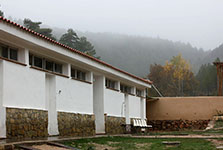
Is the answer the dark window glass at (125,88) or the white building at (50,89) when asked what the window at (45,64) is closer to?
the white building at (50,89)

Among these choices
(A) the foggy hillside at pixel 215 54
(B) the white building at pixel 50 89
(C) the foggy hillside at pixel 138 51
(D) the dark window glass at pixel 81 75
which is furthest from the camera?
(C) the foggy hillside at pixel 138 51

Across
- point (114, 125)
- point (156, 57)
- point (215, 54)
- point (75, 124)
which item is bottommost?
point (114, 125)

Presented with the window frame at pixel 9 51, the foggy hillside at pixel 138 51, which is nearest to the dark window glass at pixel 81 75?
the window frame at pixel 9 51

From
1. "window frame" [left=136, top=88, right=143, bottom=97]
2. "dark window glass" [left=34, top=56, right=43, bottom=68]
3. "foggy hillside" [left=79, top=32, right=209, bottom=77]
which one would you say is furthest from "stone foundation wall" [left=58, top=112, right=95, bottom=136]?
"foggy hillside" [left=79, top=32, right=209, bottom=77]

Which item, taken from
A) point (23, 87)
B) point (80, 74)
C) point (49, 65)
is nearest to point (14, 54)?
point (23, 87)

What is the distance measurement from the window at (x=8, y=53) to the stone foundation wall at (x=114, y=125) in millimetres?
8839

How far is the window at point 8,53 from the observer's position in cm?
1334

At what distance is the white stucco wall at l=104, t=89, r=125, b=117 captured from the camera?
22.2 metres

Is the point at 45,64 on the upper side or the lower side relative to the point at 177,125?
upper

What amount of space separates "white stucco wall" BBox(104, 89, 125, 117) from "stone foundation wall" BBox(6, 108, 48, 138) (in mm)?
7289

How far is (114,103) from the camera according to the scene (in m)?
23.3

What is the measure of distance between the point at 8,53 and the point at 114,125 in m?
10.6

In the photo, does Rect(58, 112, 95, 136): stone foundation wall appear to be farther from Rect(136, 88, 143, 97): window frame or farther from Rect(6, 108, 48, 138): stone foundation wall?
Answer: Rect(136, 88, 143, 97): window frame

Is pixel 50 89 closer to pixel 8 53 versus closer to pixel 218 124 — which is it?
pixel 8 53
